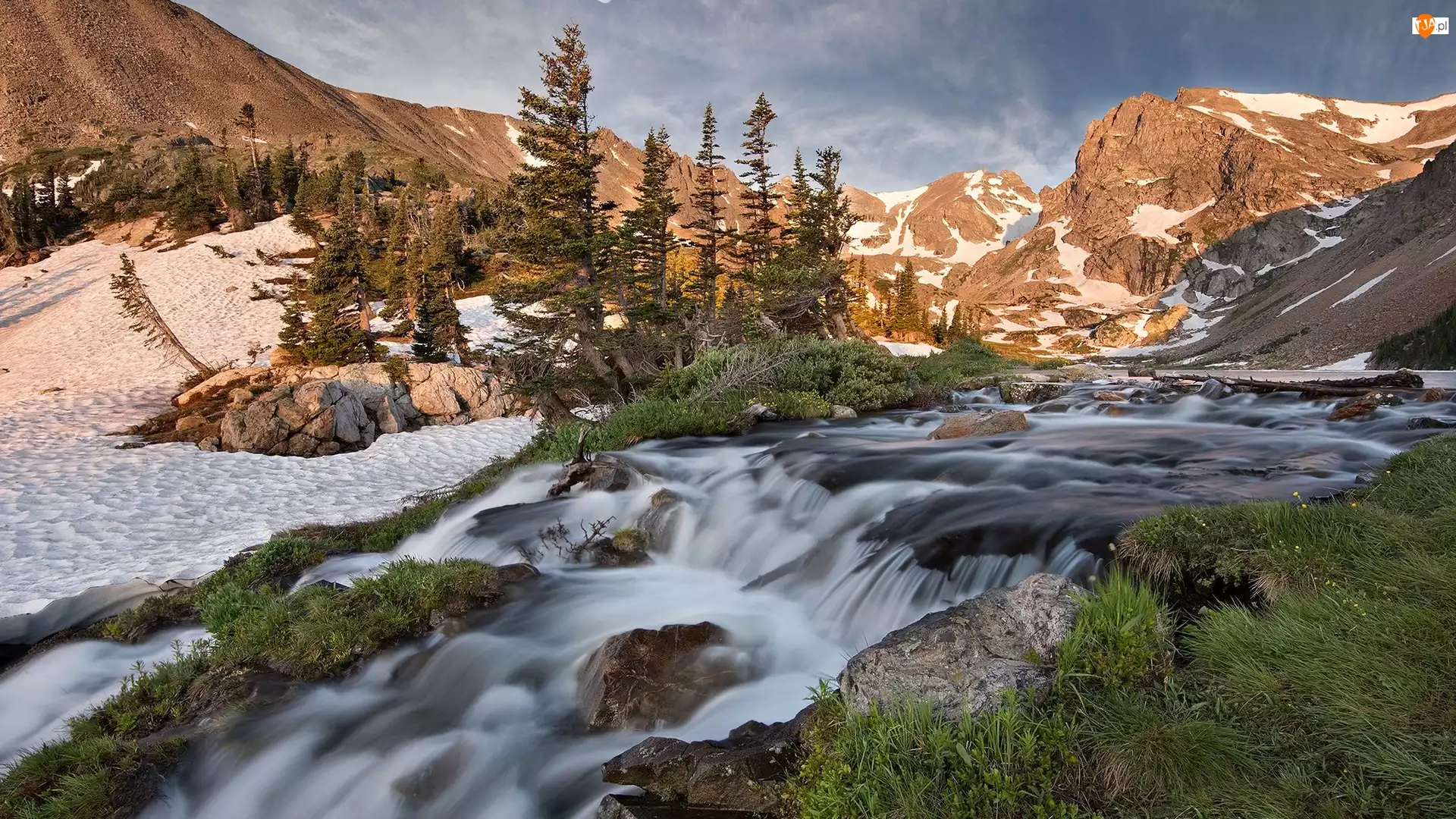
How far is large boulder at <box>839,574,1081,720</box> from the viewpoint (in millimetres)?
3270

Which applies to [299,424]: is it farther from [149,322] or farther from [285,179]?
[285,179]

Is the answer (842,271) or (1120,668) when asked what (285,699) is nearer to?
(1120,668)

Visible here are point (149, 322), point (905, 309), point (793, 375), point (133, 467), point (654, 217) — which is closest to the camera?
point (793, 375)

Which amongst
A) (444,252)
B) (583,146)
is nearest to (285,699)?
(583,146)

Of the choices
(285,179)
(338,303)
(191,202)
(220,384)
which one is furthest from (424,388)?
(285,179)

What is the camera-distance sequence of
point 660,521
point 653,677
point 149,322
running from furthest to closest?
point 149,322, point 660,521, point 653,677

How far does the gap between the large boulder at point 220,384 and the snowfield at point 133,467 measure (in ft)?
4.50

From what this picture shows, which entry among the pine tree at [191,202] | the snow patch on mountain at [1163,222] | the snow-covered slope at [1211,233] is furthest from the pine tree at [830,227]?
the snow patch on mountain at [1163,222]

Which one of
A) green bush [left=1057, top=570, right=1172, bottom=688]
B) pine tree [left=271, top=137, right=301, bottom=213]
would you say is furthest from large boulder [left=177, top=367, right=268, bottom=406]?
pine tree [left=271, top=137, right=301, bottom=213]

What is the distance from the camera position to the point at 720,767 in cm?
354

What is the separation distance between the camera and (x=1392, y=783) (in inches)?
95.0

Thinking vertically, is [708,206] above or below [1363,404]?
above

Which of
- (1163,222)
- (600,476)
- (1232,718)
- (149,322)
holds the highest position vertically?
(1163,222)

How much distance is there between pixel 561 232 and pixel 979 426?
13.5 meters
